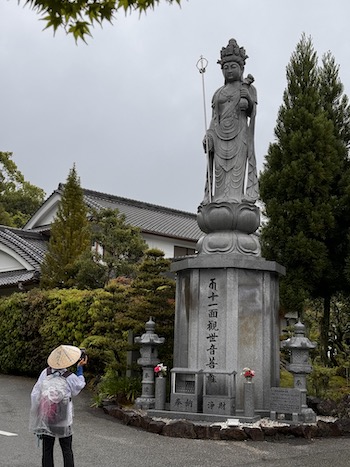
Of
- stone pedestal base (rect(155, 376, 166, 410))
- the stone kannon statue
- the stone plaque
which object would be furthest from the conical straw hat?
the stone kannon statue

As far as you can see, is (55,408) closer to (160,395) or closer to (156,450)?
(156,450)

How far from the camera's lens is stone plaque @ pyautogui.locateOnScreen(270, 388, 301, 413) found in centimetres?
962

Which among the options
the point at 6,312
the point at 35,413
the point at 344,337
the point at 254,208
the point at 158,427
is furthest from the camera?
the point at 6,312

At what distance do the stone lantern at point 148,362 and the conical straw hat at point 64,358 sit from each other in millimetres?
5100

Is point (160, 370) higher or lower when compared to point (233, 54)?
lower

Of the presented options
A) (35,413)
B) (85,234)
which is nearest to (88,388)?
(85,234)

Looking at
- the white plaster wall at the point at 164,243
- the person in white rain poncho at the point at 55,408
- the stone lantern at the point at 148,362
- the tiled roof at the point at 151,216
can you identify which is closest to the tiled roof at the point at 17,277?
the tiled roof at the point at 151,216

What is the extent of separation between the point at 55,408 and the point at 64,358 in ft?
1.60

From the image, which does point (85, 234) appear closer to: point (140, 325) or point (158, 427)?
point (140, 325)

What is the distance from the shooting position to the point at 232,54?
1161 cm

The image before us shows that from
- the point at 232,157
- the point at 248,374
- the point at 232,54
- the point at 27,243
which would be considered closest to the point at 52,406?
the point at 248,374

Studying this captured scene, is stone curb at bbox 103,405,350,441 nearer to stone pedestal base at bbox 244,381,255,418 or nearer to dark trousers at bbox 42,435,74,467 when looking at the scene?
stone pedestal base at bbox 244,381,255,418

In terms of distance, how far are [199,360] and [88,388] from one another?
4516 mm

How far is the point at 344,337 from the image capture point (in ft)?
51.0
